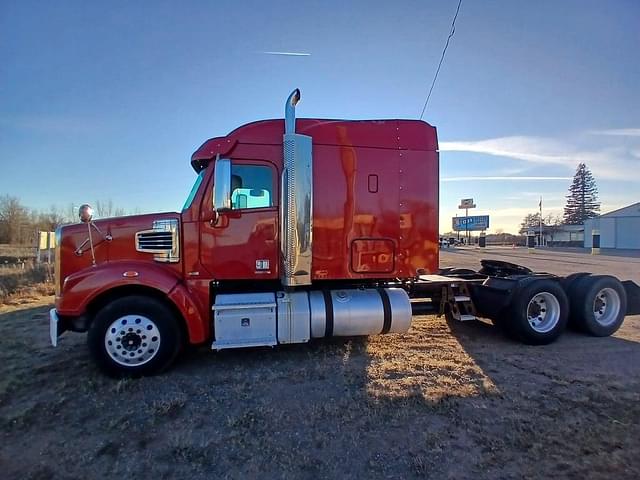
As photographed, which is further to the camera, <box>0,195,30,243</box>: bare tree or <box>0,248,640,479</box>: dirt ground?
<box>0,195,30,243</box>: bare tree

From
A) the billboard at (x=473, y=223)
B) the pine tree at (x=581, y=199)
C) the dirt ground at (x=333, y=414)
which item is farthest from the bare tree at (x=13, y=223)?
the pine tree at (x=581, y=199)

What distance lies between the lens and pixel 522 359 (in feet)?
17.1

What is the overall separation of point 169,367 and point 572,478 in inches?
171

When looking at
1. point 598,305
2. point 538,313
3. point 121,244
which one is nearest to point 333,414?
point 121,244

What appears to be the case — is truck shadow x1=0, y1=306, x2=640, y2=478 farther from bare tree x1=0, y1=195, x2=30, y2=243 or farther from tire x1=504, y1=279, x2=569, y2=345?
bare tree x1=0, y1=195, x2=30, y2=243

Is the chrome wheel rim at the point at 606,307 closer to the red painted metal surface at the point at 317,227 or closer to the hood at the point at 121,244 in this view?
the red painted metal surface at the point at 317,227

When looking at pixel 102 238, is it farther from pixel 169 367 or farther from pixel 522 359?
pixel 522 359

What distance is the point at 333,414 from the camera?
3.65m

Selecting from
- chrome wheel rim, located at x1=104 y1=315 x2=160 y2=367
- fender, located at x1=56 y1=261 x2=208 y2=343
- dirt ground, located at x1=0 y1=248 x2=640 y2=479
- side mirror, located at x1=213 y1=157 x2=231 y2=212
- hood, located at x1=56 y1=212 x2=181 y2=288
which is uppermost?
side mirror, located at x1=213 y1=157 x2=231 y2=212

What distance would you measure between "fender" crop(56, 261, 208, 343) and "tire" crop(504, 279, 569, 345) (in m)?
4.56

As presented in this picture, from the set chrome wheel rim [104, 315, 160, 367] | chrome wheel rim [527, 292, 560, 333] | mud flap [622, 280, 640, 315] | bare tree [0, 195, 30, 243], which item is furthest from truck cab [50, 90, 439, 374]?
bare tree [0, 195, 30, 243]

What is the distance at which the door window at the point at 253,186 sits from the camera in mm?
5094

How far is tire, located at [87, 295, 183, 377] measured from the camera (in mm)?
4547

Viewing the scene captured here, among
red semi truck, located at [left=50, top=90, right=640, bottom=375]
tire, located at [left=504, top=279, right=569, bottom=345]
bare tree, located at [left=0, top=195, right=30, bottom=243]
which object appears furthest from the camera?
bare tree, located at [left=0, top=195, right=30, bottom=243]
